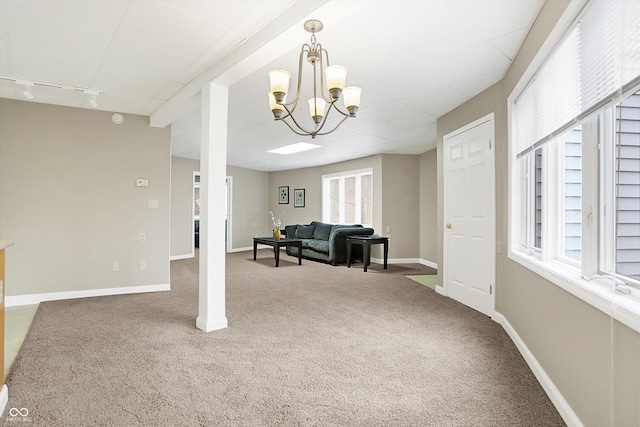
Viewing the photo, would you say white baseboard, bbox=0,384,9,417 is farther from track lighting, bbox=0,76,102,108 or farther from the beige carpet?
track lighting, bbox=0,76,102,108

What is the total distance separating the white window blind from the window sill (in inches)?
31.0

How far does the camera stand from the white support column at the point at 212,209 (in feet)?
10.3

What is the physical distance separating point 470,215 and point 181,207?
247 inches

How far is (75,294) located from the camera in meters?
4.37

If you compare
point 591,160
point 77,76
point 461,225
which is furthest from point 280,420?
point 77,76

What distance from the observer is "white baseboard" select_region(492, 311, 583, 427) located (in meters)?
1.76

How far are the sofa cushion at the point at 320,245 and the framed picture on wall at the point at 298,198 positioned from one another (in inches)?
81.5

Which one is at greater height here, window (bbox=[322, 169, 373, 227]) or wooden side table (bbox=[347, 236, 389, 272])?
window (bbox=[322, 169, 373, 227])

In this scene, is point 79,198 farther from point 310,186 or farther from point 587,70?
point 310,186

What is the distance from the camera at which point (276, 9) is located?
2240 millimetres

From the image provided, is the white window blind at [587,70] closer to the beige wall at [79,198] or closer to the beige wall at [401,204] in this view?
the beige wall at [79,198]

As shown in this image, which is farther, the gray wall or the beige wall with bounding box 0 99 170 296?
the gray wall

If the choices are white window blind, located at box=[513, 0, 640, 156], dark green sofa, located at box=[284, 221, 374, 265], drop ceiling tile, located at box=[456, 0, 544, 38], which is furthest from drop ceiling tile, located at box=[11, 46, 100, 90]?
dark green sofa, located at box=[284, 221, 374, 265]

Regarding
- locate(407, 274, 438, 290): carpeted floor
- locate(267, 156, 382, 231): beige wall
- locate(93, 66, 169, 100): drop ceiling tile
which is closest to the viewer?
locate(93, 66, 169, 100): drop ceiling tile
